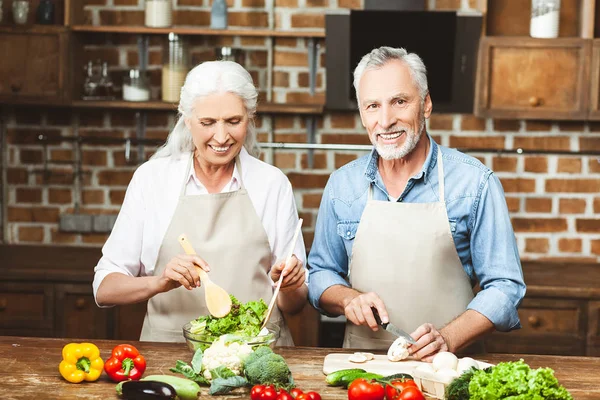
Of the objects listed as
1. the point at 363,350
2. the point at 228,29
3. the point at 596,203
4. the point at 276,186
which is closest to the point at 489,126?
the point at 596,203

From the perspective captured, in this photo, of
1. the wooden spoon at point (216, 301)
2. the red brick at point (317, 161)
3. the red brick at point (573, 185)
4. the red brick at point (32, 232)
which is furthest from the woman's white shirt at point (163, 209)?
the red brick at point (573, 185)

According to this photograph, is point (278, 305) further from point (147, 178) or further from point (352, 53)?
point (352, 53)

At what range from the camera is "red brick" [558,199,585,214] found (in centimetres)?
428

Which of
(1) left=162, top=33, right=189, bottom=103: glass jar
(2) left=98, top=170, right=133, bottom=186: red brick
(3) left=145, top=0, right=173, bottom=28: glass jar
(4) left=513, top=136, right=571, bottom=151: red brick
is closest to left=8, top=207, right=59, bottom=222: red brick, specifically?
(2) left=98, top=170, right=133, bottom=186: red brick

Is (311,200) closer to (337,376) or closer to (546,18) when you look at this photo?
(546,18)

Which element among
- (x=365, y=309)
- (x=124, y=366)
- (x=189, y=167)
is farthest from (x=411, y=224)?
(x=124, y=366)

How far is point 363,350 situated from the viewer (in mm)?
2445

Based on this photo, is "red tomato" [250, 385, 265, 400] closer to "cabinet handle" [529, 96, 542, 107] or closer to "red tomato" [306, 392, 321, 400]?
"red tomato" [306, 392, 321, 400]

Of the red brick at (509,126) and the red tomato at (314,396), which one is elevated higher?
the red brick at (509,126)

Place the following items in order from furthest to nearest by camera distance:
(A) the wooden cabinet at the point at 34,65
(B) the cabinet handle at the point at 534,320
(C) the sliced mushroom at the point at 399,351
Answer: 1. (A) the wooden cabinet at the point at 34,65
2. (B) the cabinet handle at the point at 534,320
3. (C) the sliced mushroom at the point at 399,351

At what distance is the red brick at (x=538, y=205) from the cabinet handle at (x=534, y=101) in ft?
1.86

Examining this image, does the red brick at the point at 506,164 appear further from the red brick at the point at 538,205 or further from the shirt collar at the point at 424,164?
the shirt collar at the point at 424,164

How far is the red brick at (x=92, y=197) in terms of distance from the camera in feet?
14.5

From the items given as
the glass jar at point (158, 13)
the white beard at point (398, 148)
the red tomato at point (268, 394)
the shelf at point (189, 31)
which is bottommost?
the red tomato at point (268, 394)
